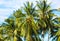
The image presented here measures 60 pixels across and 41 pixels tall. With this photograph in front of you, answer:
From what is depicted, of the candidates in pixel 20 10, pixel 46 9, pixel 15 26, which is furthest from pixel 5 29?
pixel 46 9

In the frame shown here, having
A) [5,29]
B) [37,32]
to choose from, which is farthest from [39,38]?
[5,29]

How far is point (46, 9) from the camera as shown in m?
37.8

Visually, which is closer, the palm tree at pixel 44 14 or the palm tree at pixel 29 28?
the palm tree at pixel 29 28

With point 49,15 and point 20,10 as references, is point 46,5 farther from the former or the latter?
point 20,10

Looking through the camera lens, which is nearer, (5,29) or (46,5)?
(46,5)

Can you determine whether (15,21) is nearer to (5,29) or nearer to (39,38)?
(5,29)

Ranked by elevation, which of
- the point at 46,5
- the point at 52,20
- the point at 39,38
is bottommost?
the point at 39,38

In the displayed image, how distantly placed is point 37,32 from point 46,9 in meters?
3.81

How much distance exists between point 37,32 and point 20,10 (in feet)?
14.2

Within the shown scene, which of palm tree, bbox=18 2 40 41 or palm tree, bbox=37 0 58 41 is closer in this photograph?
palm tree, bbox=18 2 40 41

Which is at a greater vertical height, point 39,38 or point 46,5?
point 46,5

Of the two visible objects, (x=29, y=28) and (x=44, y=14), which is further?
(x=44, y=14)

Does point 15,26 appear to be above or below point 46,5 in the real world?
below

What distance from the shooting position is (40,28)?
3838cm
